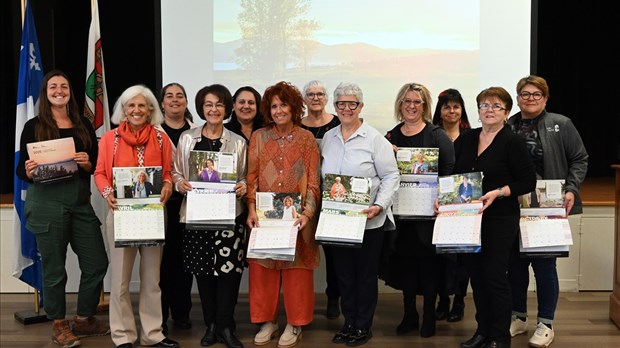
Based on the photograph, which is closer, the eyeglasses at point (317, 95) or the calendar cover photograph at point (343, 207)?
the calendar cover photograph at point (343, 207)

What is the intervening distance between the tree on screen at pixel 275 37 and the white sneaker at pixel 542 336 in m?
3.46

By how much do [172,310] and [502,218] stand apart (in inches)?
85.8

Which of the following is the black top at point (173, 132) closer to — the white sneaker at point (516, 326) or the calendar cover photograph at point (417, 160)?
the calendar cover photograph at point (417, 160)

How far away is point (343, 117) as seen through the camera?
3496 millimetres

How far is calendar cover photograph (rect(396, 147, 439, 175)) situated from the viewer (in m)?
3.60

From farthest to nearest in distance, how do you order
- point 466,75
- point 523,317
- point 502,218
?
point 466,75, point 523,317, point 502,218

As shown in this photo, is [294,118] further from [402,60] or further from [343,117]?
[402,60]

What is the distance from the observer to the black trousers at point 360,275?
3.54m

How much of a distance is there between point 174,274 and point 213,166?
92 centimetres

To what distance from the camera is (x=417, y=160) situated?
11.9ft

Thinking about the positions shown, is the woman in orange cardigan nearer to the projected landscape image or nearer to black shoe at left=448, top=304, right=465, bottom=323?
black shoe at left=448, top=304, right=465, bottom=323

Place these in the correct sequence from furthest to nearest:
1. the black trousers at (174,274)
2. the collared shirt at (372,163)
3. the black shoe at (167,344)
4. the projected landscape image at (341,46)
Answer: the projected landscape image at (341,46)
the black trousers at (174,274)
the black shoe at (167,344)
the collared shirt at (372,163)

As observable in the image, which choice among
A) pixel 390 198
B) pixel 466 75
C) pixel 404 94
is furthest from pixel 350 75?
pixel 390 198

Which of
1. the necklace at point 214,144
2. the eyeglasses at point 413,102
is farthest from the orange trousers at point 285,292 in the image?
the eyeglasses at point 413,102
